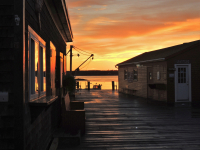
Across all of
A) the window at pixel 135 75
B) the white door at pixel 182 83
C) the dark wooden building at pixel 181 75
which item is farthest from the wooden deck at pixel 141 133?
the window at pixel 135 75

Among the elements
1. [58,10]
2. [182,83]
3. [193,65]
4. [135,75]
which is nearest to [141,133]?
[58,10]

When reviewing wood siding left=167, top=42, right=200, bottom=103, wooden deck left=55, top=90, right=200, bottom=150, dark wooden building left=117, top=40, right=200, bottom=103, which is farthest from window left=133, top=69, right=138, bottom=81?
wooden deck left=55, top=90, right=200, bottom=150

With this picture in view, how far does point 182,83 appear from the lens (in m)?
14.3

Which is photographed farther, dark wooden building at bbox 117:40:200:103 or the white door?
the white door

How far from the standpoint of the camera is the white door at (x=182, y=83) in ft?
46.6

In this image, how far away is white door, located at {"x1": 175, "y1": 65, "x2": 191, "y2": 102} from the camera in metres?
14.2

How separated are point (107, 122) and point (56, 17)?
405cm

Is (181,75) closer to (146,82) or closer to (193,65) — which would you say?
(193,65)

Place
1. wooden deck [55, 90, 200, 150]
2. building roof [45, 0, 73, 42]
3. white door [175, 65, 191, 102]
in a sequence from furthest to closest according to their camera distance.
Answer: white door [175, 65, 191, 102]
building roof [45, 0, 73, 42]
wooden deck [55, 90, 200, 150]

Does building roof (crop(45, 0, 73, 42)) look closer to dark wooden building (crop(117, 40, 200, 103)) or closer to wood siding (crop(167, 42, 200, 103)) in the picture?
dark wooden building (crop(117, 40, 200, 103))

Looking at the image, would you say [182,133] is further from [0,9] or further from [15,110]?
[0,9]

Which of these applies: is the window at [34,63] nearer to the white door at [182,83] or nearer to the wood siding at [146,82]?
the wood siding at [146,82]

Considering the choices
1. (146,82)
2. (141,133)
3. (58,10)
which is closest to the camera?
(141,133)

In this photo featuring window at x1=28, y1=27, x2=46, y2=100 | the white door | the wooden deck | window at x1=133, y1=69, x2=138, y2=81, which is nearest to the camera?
window at x1=28, y1=27, x2=46, y2=100
